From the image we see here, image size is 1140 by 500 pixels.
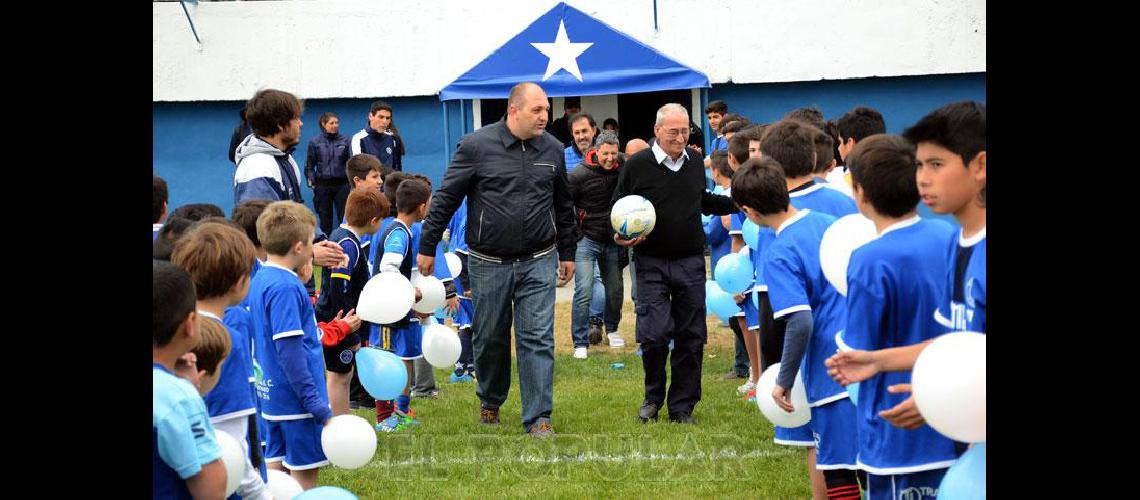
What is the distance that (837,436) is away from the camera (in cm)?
446

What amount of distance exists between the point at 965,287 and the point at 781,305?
158 centimetres

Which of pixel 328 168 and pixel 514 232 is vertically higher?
pixel 328 168

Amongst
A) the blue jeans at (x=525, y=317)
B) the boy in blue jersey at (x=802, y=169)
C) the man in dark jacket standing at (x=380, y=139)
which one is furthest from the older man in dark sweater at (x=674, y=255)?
the man in dark jacket standing at (x=380, y=139)

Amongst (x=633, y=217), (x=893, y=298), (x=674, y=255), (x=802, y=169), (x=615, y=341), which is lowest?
(x=615, y=341)

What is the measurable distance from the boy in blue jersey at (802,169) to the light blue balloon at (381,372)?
2.32 m

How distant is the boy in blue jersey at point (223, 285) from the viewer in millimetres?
3686

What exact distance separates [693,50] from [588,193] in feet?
27.5

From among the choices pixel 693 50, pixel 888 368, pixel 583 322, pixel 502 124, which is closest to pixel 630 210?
pixel 502 124

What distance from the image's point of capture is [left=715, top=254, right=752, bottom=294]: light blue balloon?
270 inches

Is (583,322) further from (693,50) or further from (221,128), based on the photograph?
(221,128)

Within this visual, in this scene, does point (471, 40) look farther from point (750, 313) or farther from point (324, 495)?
point (324, 495)

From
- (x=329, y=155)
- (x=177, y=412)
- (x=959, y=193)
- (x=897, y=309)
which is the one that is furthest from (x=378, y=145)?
(x=959, y=193)

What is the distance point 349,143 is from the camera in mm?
15430

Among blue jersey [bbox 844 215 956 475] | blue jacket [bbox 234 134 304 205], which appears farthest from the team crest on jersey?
blue jacket [bbox 234 134 304 205]
